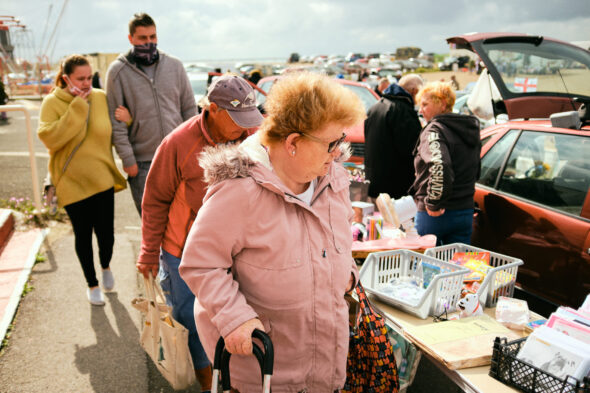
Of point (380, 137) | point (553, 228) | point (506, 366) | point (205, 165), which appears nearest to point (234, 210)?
point (205, 165)

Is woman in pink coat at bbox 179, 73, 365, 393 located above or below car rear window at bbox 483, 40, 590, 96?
below

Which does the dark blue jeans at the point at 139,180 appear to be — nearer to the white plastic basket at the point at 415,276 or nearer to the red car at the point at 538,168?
the white plastic basket at the point at 415,276

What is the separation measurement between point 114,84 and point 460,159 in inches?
107

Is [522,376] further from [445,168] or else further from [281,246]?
[445,168]

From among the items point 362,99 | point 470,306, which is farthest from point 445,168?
point 362,99

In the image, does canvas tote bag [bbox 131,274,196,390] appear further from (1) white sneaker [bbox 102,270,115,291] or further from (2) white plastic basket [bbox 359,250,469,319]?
(1) white sneaker [bbox 102,270,115,291]

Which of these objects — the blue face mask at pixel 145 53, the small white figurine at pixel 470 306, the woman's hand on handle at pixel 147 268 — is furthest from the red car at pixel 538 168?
the blue face mask at pixel 145 53

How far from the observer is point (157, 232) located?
2557mm

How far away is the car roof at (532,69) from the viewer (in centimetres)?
400

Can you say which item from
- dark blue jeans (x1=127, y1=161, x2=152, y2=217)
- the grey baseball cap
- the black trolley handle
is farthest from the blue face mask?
the black trolley handle

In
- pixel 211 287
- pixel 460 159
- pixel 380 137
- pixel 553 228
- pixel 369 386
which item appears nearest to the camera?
pixel 211 287

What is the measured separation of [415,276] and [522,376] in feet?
3.25

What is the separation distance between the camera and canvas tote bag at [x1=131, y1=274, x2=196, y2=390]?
→ 94.0 inches

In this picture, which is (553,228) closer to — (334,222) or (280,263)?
(334,222)
